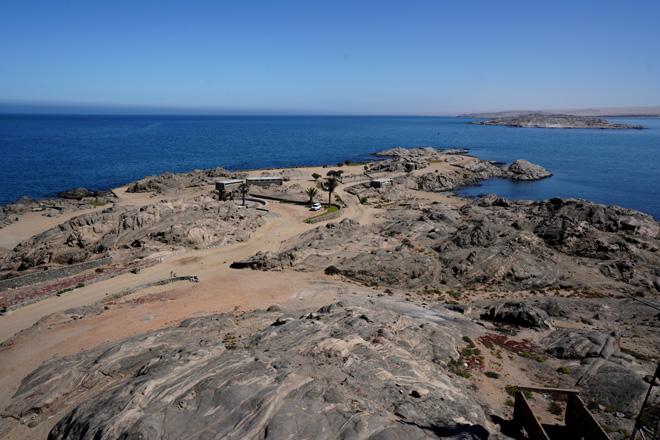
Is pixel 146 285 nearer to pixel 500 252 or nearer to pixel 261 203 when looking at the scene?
pixel 261 203

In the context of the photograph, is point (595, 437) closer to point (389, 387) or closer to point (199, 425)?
point (389, 387)

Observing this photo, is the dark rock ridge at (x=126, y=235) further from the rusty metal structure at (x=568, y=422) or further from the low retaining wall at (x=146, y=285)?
the rusty metal structure at (x=568, y=422)

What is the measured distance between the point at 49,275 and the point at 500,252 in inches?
2119

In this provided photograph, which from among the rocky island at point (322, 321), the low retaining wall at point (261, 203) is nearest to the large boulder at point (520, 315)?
the rocky island at point (322, 321)

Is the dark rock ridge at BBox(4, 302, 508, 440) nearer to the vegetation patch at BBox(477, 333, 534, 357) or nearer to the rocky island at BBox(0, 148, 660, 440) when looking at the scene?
the rocky island at BBox(0, 148, 660, 440)

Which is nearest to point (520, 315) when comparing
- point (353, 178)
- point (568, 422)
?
point (568, 422)

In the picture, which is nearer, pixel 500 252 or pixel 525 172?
pixel 500 252

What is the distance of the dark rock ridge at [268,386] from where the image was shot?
15.6m

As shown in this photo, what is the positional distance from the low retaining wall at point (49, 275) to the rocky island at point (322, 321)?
15 centimetres

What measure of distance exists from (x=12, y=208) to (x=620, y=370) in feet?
326

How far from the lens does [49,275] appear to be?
41.7 meters

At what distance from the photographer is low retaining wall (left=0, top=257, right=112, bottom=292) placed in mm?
39094

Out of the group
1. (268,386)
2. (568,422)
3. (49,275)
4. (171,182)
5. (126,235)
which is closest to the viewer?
(268,386)

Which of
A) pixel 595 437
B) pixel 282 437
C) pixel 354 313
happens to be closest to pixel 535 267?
pixel 354 313
